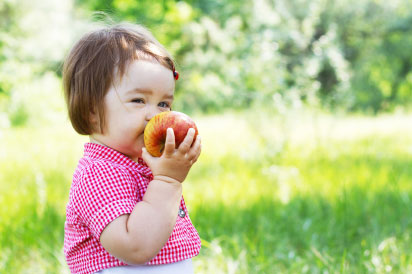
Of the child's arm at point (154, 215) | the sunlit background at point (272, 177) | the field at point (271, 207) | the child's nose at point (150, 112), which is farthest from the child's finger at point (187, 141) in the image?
the field at point (271, 207)

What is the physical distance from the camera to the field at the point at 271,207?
2398mm

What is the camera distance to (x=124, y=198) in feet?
4.42

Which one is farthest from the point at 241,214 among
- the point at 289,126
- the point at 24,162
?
the point at 24,162

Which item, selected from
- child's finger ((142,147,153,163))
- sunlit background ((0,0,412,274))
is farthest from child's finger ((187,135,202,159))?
sunlit background ((0,0,412,274))

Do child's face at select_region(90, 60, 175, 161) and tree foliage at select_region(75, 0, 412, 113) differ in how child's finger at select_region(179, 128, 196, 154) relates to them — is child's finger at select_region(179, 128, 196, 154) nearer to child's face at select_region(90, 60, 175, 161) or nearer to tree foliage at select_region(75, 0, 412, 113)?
child's face at select_region(90, 60, 175, 161)

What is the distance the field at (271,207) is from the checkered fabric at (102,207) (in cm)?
88

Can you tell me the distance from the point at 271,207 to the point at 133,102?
1908mm

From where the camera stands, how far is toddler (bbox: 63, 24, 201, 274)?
130 cm

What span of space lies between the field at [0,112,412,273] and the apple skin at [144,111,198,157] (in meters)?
1.04

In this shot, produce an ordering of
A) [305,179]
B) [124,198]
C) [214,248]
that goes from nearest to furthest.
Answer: [124,198]
[214,248]
[305,179]

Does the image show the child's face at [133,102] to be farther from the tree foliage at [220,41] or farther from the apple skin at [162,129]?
the tree foliage at [220,41]

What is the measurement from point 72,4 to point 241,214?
13933mm

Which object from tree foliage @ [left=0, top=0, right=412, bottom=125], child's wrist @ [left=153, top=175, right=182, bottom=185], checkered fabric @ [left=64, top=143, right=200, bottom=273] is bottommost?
tree foliage @ [left=0, top=0, right=412, bottom=125]

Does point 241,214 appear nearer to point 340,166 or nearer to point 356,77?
point 340,166
